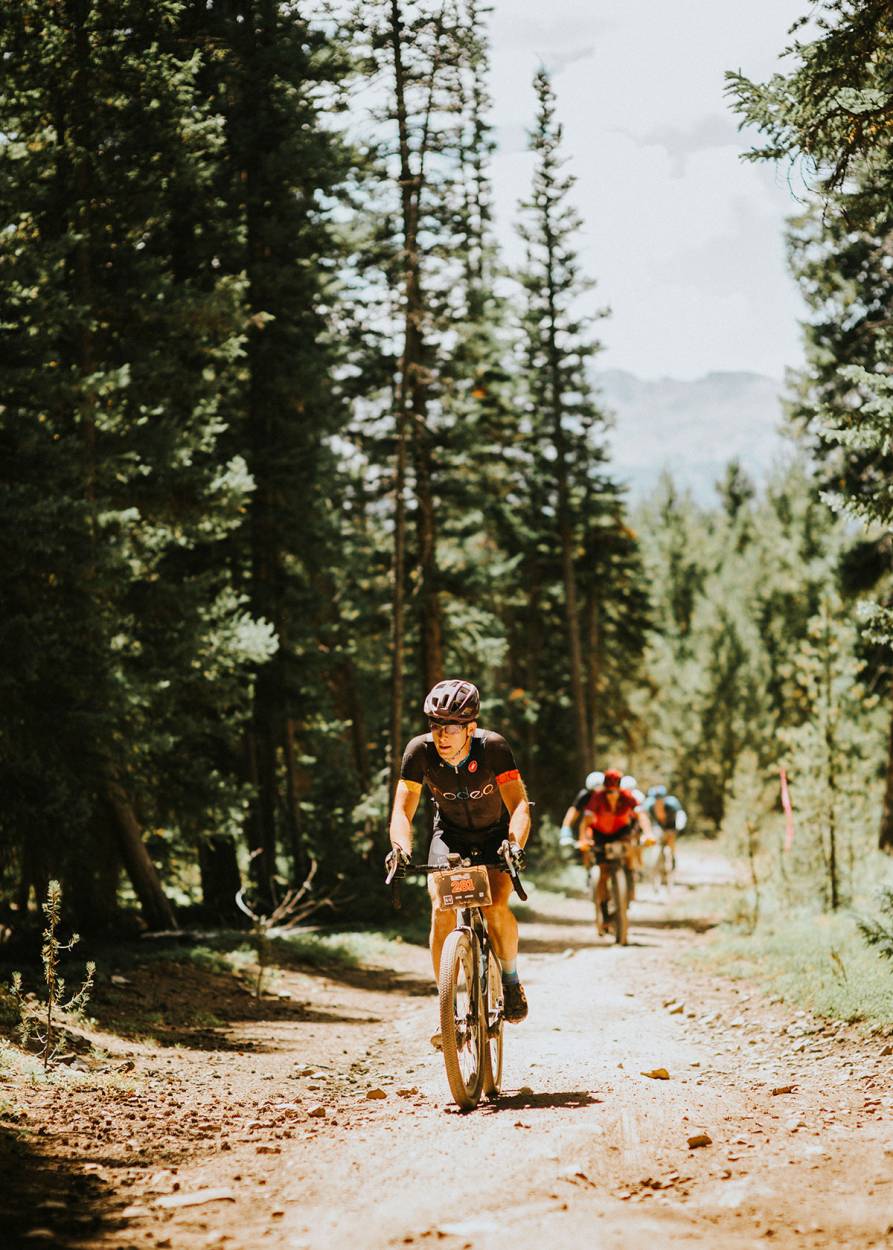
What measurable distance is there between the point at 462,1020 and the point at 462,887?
0.76 metres

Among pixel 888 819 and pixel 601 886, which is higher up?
pixel 888 819

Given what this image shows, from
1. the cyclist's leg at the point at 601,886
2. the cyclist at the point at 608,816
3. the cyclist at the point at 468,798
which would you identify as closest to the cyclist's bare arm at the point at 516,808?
the cyclist at the point at 468,798

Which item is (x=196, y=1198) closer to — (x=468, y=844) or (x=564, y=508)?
(x=468, y=844)

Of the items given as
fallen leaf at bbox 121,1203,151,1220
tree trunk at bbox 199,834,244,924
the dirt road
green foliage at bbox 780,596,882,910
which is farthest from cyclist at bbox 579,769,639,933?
fallen leaf at bbox 121,1203,151,1220

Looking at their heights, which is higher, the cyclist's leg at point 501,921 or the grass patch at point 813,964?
the cyclist's leg at point 501,921

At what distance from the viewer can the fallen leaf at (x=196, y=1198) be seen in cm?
482

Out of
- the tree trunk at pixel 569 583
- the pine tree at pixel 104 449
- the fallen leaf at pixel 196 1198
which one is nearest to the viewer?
the fallen leaf at pixel 196 1198

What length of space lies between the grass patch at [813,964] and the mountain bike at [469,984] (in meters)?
3.61

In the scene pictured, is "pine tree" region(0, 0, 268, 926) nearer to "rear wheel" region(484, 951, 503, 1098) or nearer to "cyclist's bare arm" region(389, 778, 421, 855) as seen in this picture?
"cyclist's bare arm" region(389, 778, 421, 855)

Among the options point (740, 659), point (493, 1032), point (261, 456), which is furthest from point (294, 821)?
point (740, 659)

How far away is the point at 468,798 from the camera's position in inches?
271

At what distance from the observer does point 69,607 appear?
12648mm

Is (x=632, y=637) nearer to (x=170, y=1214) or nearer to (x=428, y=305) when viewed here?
(x=428, y=305)

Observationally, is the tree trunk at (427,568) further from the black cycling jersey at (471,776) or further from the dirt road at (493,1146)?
the black cycling jersey at (471,776)
